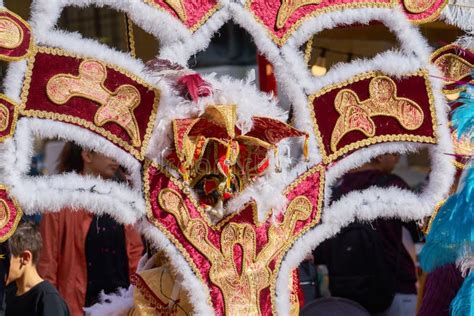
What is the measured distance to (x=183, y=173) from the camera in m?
3.53

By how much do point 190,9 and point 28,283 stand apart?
1.18 meters

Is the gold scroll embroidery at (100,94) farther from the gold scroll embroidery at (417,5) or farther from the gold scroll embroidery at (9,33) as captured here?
the gold scroll embroidery at (417,5)

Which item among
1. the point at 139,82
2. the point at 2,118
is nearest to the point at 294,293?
the point at 139,82

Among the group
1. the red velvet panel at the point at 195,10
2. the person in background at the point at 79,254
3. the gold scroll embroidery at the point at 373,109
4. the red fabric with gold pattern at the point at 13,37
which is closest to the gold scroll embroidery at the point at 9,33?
the red fabric with gold pattern at the point at 13,37

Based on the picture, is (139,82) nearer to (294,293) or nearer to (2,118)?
(2,118)

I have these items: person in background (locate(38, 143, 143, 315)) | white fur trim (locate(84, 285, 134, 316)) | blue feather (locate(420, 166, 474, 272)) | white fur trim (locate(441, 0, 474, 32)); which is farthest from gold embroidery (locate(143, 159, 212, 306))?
white fur trim (locate(441, 0, 474, 32))

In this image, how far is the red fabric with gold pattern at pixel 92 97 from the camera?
3275mm

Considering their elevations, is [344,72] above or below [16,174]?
above

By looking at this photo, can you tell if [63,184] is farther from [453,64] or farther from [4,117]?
[453,64]

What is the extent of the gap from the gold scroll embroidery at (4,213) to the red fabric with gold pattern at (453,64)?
1.74 metres

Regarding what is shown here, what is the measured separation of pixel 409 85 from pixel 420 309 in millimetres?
841

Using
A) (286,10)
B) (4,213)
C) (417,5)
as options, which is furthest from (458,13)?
Answer: (4,213)

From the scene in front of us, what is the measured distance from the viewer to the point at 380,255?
196 inches

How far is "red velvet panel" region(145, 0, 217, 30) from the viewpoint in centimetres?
355
